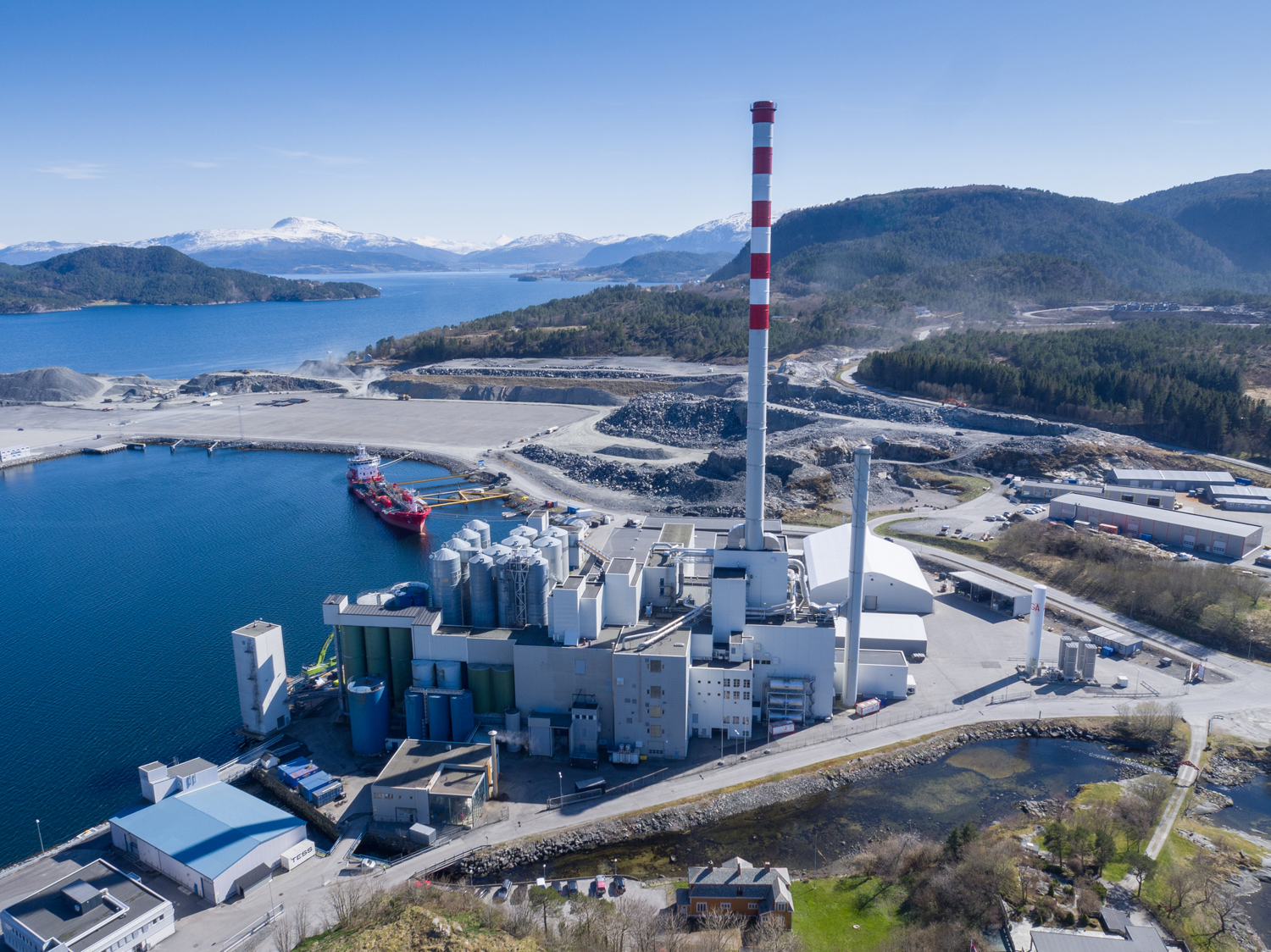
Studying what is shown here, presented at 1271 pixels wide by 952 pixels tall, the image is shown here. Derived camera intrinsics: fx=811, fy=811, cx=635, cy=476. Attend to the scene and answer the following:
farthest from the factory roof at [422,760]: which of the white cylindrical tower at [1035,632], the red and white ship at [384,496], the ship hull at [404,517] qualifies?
the red and white ship at [384,496]

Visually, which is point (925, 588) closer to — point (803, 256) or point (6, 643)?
point (6, 643)

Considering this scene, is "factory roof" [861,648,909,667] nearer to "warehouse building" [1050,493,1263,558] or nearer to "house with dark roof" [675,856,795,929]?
"house with dark roof" [675,856,795,929]

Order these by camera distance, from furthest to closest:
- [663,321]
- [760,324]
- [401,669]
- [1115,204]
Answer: [1115,204], [663,321], [760,324], [401,669]

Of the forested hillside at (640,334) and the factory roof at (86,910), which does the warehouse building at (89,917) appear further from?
the forested hillside at (640,334)

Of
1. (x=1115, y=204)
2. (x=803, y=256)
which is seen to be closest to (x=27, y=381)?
(x=803, y=256)

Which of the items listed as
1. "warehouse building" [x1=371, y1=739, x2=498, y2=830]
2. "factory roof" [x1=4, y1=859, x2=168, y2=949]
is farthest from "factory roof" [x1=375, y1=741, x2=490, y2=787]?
"factory roof" [x1=4, y1=859, x2=168, y2=949]
